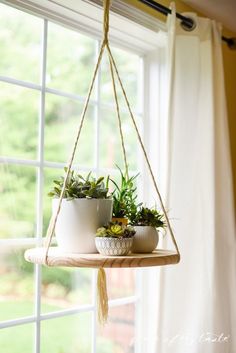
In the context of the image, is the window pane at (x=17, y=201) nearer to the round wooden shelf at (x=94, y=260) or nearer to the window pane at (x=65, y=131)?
the window pane at (x=65, y=131)

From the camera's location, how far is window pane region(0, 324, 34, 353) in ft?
4.99

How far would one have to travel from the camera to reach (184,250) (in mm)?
1825

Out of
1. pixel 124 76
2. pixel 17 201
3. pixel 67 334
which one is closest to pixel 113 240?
pixel 17 201

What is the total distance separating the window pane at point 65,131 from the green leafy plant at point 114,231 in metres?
0.60

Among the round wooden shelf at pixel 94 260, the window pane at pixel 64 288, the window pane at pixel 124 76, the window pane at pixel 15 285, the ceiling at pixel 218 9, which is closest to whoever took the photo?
the round wooden shelf at pixel 94 260

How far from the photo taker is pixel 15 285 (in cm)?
155

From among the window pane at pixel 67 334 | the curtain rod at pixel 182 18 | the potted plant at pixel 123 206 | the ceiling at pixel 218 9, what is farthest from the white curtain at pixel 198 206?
the potted plant at pixel 123 206

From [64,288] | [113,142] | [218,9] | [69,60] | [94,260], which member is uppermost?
[218,9]

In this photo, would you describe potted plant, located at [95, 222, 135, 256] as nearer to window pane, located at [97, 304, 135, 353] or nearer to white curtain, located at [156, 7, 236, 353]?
white curtain, located at [156, 7, 236, 353]

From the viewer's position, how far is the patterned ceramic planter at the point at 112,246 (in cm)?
109

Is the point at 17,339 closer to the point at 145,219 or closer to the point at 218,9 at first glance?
the point at 145,219

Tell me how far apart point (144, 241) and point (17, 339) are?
626 millimetres

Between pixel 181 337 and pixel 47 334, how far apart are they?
1.62ft

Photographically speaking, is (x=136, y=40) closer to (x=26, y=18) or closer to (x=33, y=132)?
(x=26, y=18)
